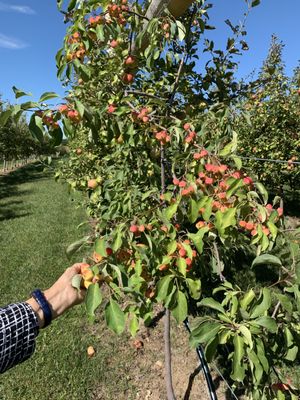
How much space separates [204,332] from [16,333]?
2.27 feet

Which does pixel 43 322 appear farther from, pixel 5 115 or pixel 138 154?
pixel 138 154

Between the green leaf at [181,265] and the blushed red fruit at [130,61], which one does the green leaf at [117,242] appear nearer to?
the green leaf at [181,265]

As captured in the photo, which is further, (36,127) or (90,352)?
(90,352)

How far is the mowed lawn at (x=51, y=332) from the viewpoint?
3125 mm

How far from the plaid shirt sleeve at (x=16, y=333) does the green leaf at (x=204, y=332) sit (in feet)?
2.05

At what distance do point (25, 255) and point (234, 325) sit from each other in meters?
6.17

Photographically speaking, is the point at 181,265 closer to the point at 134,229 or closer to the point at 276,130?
the point at 134,229

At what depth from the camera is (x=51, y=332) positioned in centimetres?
402

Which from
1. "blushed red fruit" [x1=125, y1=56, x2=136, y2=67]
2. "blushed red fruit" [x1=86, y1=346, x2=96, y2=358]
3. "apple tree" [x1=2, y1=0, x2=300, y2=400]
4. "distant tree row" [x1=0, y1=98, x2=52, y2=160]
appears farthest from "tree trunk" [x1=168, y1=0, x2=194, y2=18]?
"distant tree row" [x1=0, y1=98, x2=52, y2=160]

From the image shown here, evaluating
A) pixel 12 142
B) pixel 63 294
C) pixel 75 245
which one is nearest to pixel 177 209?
pixel 75 245

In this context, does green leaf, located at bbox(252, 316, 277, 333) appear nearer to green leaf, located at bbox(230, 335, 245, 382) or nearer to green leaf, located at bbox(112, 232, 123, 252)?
green leaf, located at bbox(230, 335, 245, 382)

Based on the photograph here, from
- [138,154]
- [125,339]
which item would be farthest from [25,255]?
[138,154]

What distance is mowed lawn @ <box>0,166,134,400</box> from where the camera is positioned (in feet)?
10.3

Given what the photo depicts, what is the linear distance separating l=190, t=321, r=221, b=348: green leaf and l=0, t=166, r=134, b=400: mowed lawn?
2.19 meters
